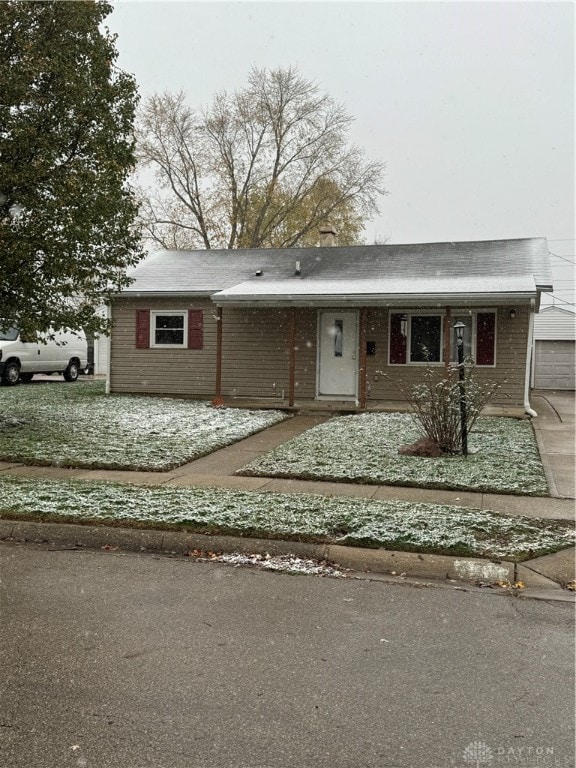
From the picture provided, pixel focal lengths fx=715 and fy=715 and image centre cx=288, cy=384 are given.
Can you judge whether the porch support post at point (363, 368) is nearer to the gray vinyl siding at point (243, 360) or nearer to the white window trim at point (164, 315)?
the gray vinyl siding at point (243, 360)

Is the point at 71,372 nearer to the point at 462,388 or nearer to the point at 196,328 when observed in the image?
the point at 196,328

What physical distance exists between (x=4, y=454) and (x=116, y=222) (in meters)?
4.49

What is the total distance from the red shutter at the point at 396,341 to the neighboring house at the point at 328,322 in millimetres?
24

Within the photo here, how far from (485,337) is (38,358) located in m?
14.4

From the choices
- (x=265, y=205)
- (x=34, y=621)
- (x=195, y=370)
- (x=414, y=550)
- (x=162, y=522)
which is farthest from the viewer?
(x=265, y=205)

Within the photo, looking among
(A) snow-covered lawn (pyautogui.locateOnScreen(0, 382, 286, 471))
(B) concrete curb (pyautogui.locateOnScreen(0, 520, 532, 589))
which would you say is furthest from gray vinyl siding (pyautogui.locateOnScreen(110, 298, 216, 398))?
(B) concrete curb (pyautogui.locateOnScreen(0, 520, 532, 589))

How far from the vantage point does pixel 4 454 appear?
32.0 ft

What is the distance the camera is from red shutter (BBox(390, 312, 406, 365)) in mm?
17375

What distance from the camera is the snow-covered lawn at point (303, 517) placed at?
5707 millimetres

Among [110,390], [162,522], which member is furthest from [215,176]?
[162,522]

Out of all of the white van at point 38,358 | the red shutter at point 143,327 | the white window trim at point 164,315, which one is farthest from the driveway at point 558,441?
the white van at point 38,358

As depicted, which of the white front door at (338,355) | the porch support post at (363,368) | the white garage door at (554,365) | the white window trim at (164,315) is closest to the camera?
the porch support post at (363,368)

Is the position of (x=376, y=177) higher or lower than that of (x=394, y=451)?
higher

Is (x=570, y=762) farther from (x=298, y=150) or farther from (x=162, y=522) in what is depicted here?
(x=298, y=150)
